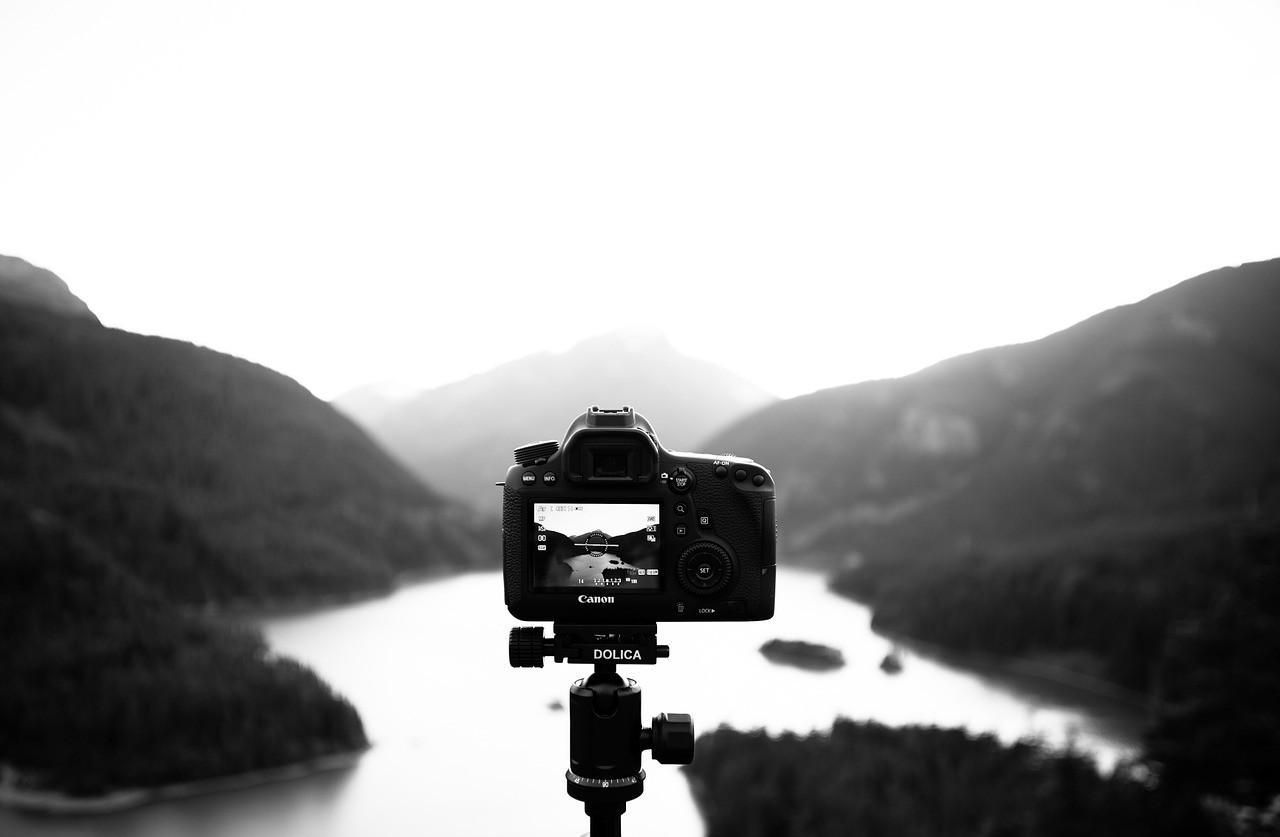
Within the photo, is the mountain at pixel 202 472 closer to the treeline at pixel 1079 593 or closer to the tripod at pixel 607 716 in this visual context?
the tripod at pixel 607 716

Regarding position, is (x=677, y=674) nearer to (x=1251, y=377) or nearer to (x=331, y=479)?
(x=331, y=479)

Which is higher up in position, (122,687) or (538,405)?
(538,405)

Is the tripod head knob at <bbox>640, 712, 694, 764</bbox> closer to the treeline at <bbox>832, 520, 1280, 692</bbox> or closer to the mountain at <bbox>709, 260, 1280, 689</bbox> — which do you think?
the mountain at <bbox>709, 260, 1280, 689</bbox>

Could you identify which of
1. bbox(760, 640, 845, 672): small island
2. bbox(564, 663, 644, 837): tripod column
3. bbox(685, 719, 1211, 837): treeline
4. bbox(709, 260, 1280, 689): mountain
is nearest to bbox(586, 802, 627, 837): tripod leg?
bbox(564, 663, 644, 837): tripod column

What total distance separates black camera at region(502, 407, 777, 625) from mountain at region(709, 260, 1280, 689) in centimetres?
872

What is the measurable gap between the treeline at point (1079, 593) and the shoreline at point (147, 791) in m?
8.24

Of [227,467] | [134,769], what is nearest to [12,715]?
[134,769]

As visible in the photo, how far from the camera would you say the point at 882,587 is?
12.8m

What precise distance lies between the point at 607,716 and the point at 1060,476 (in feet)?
37.1

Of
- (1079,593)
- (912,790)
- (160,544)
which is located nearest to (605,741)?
(160,544)

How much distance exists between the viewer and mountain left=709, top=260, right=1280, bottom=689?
874cm

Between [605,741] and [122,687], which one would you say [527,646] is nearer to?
[605,741]

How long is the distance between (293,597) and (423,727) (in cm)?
233

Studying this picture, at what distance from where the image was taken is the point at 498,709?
32.6ft
